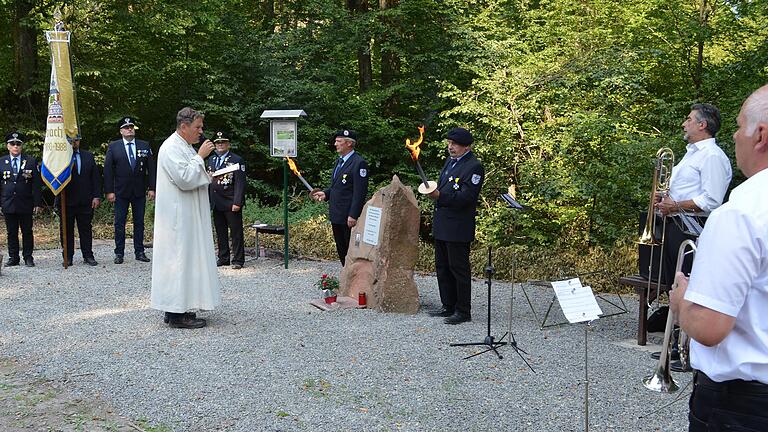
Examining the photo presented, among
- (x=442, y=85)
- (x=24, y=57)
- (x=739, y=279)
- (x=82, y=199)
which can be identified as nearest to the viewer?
(x=739, y=279)

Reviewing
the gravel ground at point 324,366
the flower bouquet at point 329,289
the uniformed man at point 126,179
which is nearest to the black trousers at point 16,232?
the uniformed man at point 126,179

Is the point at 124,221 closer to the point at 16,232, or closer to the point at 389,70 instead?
the point at 16,232

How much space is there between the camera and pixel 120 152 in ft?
38.8

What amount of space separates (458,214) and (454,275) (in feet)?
2.24

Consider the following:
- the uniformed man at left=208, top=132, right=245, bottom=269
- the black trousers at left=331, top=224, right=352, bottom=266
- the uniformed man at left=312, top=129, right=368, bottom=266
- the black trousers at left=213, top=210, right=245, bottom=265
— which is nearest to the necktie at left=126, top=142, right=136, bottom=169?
the uniformed man at left=208, top=132, right=245, bottom=269

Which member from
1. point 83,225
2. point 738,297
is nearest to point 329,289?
point 83,225

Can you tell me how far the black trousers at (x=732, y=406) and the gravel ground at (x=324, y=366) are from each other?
251 cm

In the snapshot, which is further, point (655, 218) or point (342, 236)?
point (342, 236)

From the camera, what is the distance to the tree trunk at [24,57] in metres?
18.8

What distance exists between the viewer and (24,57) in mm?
19141

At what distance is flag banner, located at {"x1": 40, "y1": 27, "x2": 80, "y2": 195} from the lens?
11164mm

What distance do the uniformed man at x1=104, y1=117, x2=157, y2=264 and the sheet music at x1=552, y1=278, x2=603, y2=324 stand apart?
28.2 ft

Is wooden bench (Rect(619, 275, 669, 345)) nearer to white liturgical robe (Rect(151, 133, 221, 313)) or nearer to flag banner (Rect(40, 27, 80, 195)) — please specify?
white liturgical robe (Rect(151, 133, 221, 313))

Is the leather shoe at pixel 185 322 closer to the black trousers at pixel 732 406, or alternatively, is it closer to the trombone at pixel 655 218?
the trombone at pixel 655 218
